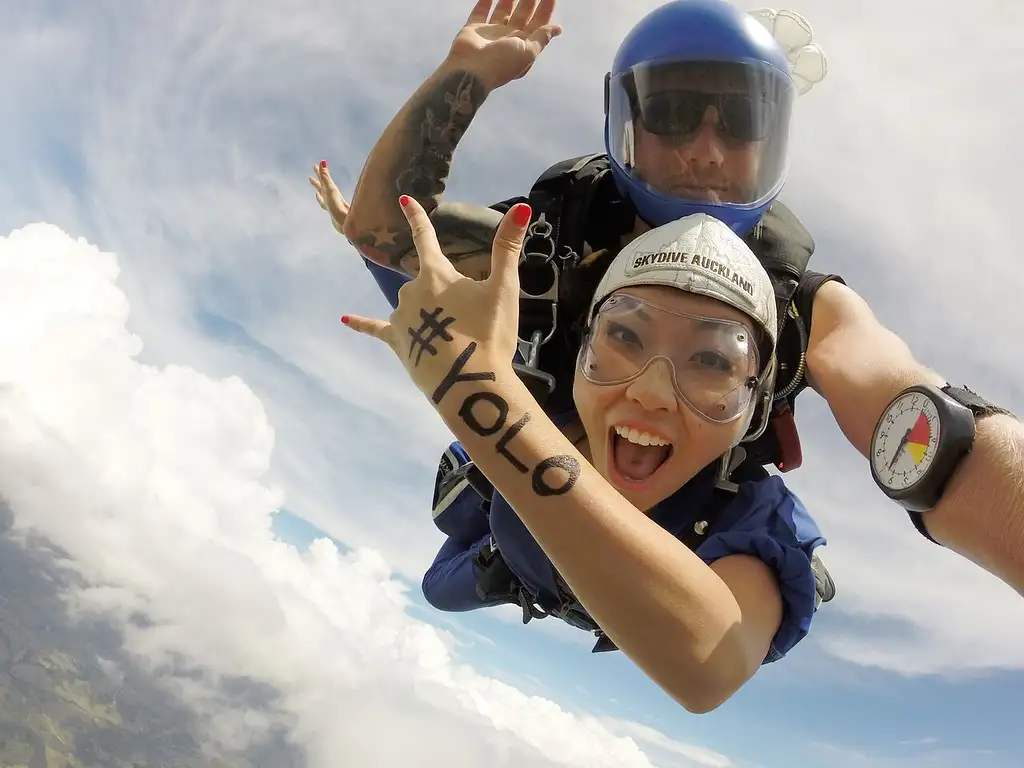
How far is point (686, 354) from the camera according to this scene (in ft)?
7.73

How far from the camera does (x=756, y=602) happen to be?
6.38 feet

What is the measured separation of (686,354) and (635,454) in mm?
393

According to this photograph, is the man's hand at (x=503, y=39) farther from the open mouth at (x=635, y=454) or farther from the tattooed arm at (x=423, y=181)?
the open mouth at (x=635, y=454)

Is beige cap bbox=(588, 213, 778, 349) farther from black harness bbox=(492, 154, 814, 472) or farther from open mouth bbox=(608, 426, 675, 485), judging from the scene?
open mouth bbox=(608, 426, 675, 485)

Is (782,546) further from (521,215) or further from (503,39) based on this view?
(503,39)

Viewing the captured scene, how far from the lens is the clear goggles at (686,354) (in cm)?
234

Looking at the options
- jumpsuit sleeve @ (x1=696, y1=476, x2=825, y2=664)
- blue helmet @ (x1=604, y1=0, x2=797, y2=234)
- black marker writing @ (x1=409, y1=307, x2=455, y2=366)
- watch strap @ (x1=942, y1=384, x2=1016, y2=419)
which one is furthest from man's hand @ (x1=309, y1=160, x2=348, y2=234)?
watch strap @ (x1=942, y1=384, x2=1016, y2=419)

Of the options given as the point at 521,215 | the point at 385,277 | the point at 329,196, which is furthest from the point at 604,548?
the point at 329,196

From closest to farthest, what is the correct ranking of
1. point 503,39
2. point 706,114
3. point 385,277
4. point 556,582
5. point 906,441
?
point 906,441
point 503,39
point 706,114
point 556,582
point 385,277

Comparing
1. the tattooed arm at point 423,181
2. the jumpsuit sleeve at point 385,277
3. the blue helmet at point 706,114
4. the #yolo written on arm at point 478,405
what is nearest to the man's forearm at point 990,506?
the #yolo written on arm at point 478,405

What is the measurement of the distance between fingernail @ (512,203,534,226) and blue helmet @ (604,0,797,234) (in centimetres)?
149

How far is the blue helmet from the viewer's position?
299 cm

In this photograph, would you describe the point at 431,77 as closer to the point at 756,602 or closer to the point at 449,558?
the point at 756,602

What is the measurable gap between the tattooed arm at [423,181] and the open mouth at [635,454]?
3.86ft
